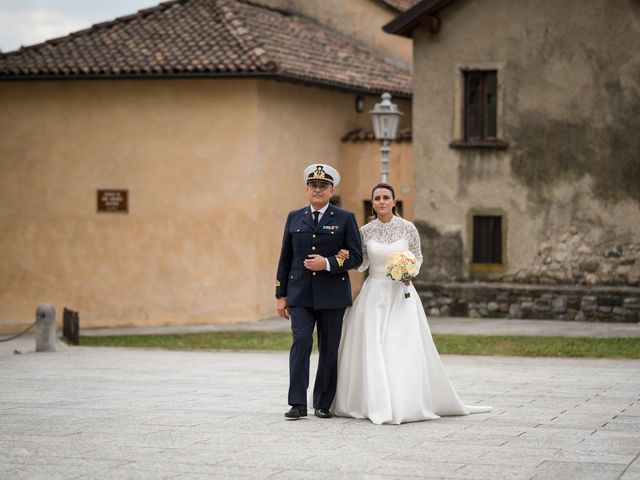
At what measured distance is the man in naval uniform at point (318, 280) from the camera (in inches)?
404

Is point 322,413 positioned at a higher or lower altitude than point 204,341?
higher

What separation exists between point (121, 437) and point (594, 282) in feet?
51.8

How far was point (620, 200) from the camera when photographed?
918 inches

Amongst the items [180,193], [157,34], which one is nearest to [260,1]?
[157,34]

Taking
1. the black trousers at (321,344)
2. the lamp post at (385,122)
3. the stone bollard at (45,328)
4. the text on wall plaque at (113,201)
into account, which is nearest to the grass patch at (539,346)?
the lamp post at (385,122)

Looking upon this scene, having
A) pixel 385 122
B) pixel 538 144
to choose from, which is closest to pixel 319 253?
pixel 385 122

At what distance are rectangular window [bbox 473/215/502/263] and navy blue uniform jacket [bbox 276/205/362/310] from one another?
46.2ft

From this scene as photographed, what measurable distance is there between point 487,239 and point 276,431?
609 inches

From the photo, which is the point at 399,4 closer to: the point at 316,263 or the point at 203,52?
the point at 203,52

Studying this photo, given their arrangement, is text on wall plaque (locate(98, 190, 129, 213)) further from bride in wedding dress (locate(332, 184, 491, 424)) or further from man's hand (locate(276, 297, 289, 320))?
man's hand (locate(276, 297, 289, 320))

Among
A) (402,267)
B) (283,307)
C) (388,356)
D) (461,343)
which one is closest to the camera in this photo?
(388,356)

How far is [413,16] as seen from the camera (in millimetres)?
24266

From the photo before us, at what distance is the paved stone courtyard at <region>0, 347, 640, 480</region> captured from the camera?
783cm

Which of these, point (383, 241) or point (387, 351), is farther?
point (383, 241)
